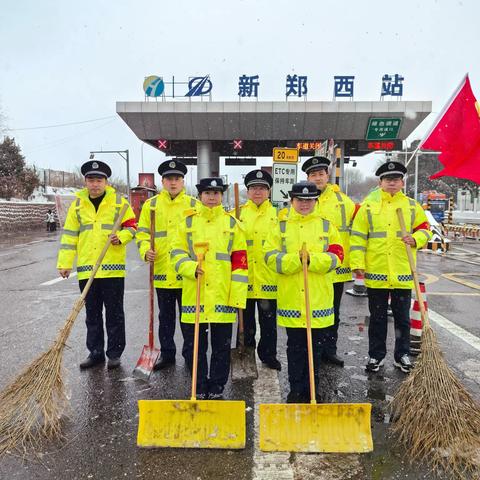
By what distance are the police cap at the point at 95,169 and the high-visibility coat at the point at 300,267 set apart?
2011mm

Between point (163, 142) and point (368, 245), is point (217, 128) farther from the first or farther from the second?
point (368, 245)

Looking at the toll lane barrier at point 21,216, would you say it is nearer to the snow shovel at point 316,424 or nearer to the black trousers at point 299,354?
the black trousers at point 299,354

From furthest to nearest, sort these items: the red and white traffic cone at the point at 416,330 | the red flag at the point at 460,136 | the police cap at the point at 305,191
Result: the red flag at the point at 460,136
the red and white traffic cone at the point at 416,330
the police cap at the point at 305,191

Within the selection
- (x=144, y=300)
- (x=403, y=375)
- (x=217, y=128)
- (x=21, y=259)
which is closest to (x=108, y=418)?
(x=403, y=375)

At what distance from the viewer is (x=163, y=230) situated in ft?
14.0

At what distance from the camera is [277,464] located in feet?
8.86

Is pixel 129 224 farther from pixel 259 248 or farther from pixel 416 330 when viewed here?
pixel 416 330

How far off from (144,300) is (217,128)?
1682 centimetres

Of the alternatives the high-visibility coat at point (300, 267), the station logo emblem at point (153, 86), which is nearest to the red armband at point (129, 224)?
the high-visibility coat at point (300, 267)

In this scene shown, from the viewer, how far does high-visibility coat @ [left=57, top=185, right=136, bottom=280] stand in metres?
4.22

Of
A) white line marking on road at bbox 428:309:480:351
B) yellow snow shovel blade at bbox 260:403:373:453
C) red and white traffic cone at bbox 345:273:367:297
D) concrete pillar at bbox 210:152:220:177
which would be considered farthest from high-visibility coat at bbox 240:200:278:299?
concrete pillar at bbox 210:152:220:177

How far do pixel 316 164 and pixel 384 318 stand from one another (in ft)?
5.64

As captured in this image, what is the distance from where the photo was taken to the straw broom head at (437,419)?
272 cm

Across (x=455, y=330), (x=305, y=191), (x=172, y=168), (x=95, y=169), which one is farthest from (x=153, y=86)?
(x=305, y=191)
